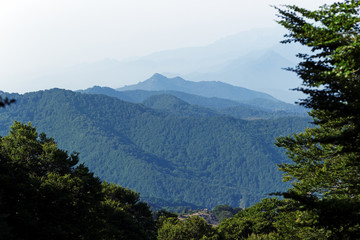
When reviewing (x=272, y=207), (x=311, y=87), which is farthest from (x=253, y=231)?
(x=311, y=87)

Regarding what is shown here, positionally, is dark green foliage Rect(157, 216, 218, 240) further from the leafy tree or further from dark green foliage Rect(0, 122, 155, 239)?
the leafy tree

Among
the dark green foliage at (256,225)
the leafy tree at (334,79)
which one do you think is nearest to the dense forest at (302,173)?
the leafy tree at (334,79)

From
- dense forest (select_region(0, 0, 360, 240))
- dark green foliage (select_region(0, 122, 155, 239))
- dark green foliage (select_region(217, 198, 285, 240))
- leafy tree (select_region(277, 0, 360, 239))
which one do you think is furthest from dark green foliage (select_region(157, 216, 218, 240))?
leafy tree (select_region(277, 0, 360, 239))

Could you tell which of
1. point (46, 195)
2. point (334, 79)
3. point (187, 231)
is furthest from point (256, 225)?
point (334, 79)

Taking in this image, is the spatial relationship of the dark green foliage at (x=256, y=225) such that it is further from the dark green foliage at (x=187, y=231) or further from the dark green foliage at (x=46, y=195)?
the dark green foliage at (x=46, y=195)

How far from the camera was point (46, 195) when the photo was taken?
89.4 ft

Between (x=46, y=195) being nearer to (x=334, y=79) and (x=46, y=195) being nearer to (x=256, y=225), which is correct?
(x=334, y=79)

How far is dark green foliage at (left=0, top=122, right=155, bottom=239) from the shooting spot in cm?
2297

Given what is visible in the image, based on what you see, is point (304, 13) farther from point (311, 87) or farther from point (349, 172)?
point (349, 172)

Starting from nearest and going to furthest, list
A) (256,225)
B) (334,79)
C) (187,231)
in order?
(334,79), (187,231), (256,225)

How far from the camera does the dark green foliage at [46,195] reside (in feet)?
75.4

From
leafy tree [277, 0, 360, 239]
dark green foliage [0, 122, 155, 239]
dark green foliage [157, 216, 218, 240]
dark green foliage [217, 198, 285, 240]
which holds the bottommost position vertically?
dark green foliage [217, 198, 285, 240]

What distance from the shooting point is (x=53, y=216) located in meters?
25.9

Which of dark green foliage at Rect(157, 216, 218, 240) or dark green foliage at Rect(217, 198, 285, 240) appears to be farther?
dark green foliage at Rect(217, 198, 285, 240)
